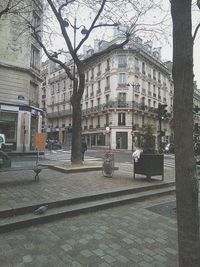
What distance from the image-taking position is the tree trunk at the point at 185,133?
7.63 feet

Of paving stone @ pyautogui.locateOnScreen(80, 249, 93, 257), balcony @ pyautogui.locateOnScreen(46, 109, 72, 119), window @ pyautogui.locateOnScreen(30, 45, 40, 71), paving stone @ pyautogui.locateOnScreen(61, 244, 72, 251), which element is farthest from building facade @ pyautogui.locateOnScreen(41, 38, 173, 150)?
paving stone @ pyautogui.locateOnScreen(80, 249, 93, 257)

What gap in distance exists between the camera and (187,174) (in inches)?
91.4

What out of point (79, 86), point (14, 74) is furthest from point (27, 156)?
point (14, 74)

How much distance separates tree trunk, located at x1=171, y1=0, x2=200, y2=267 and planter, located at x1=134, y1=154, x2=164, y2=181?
5.65 m

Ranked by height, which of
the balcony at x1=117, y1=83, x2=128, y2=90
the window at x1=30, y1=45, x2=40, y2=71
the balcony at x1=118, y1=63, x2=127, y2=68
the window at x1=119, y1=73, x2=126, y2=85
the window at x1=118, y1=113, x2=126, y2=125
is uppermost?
the balcony at x1=118, y1=63, x2=127, y2=68

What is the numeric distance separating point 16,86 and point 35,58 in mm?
4128

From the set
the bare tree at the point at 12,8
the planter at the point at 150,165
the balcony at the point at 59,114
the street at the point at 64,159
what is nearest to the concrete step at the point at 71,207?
the planter at the point at 150,165

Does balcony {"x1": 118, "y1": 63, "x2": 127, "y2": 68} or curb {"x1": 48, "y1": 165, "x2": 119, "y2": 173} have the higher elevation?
balcony {"x1": 118, "y1": 63, "x2": 127, "y2": 68}

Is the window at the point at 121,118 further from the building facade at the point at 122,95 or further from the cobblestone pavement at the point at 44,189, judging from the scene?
the cobblestone pavement at the point at 44,189

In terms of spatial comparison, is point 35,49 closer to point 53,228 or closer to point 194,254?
point 53,228

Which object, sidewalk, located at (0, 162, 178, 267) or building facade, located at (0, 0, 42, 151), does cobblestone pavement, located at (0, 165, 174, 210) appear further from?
building facade, located at (0, 0, 42, 151)

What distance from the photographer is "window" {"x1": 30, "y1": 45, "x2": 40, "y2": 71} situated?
73.8 feet

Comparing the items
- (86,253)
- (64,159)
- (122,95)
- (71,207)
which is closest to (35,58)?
(64,159)

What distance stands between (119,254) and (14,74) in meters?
19.1
